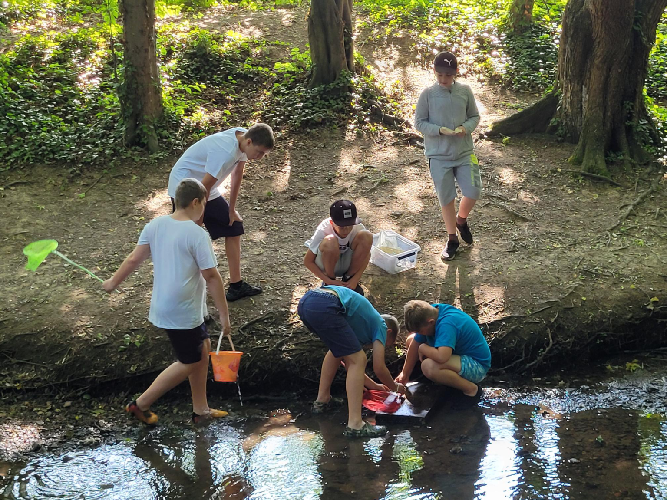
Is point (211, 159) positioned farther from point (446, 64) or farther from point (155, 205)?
point (155, 205)

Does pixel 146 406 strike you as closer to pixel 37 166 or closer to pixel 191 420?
pixel 191 420

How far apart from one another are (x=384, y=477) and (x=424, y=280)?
8.15 feet

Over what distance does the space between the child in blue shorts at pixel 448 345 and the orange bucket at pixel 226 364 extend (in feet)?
4.19

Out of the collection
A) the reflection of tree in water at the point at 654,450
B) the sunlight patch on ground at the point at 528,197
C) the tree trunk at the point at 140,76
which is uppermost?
the tree trunk at the point at 140,76

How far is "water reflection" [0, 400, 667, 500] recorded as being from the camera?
12.5 ft

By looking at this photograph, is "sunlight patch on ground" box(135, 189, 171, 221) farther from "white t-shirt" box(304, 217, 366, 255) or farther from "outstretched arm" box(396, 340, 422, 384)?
"outstretched arm" box(396, 340, 422, 384)

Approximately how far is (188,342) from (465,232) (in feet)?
11.0

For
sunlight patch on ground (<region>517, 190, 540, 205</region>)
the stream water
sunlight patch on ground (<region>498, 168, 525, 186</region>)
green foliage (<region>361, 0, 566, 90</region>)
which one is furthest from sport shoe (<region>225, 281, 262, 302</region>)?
green foliage (<region>361, 0, 566, 90</region>)

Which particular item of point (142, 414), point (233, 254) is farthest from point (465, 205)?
point (142, 414)

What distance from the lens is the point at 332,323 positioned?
447 centimetres

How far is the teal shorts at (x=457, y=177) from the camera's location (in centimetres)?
619

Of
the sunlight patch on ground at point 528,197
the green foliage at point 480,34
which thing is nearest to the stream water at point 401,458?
the sunlight patch on ground at point 528,197

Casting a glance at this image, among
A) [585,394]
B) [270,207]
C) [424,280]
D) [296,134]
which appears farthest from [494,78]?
[585,394]

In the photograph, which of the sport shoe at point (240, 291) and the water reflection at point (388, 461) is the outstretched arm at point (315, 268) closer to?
the sport shoe at point (240, 291)
